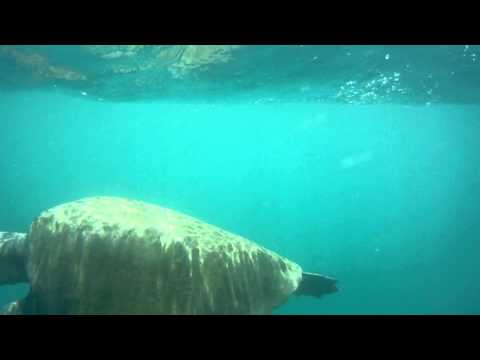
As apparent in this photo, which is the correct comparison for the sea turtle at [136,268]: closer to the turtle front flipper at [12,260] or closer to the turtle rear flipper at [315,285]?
the turtle front flipper at [12,260]

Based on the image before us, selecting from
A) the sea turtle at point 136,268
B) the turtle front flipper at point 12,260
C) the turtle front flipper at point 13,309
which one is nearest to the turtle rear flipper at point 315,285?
the sea turtle at point 136,268

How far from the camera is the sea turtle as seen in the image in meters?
4.83

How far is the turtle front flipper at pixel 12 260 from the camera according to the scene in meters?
6.43

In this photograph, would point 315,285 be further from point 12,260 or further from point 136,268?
point 12,260

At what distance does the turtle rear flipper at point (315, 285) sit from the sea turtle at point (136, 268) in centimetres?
125

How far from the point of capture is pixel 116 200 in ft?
23.2

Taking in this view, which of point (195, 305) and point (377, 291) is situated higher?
point (195, 305)

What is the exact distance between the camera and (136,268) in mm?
4918

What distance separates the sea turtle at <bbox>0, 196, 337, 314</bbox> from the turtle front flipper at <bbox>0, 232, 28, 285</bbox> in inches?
3.7

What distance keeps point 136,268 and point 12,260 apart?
3549 millimetres
